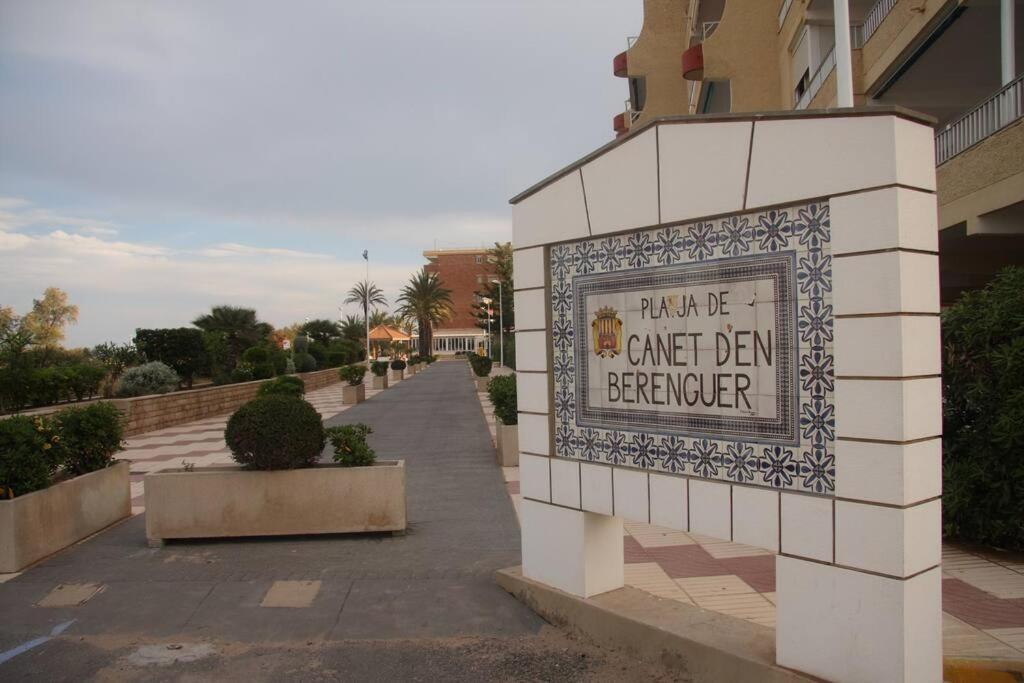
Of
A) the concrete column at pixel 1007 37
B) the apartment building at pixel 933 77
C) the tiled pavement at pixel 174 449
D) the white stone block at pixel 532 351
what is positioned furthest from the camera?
the tiled pavement at pixel 174 449

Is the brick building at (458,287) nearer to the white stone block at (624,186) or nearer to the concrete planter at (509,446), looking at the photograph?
the concrete planter at (509,446)

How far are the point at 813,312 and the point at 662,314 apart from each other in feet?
3.13

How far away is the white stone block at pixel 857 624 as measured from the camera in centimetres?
340

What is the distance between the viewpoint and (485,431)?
55.8 ft

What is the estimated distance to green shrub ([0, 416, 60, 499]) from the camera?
6.49 m

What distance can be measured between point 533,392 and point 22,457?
14.4 ft

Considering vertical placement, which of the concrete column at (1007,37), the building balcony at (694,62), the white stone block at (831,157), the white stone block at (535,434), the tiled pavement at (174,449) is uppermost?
the building balcony at (694,62)

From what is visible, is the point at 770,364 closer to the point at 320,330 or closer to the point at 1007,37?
the point at 1007,37

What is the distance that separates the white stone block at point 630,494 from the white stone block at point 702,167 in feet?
4.82

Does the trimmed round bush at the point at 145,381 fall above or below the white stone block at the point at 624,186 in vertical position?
below

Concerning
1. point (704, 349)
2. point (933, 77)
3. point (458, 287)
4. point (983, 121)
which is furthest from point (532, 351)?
point (458, 287)

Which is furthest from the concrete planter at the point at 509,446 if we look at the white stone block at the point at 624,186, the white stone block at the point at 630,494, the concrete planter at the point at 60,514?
the white stone block at the point at 624,186

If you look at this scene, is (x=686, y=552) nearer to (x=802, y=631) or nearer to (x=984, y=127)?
(x=802, y=631)

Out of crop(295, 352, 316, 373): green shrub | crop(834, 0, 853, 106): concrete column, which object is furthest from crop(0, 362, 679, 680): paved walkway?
crop(295, 352, 316, 373): green shrub
